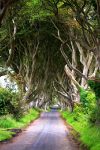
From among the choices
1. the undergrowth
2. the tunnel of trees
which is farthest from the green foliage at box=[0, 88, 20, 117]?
the undergrowth

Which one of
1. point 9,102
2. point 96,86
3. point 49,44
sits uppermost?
point 49,44

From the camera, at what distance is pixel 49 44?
53.4m

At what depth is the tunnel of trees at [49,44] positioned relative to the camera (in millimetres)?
28531

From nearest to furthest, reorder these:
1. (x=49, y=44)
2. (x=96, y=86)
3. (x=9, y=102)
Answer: (x=96, y=86), (x=9, y=102), (x=49, y=44)

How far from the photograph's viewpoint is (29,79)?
182 ft

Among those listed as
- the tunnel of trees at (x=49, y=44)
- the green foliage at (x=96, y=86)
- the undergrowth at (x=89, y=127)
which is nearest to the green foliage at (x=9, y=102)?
the tunnel of trees at (x=49, y=44)

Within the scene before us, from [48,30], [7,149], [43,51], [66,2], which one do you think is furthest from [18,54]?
[7,149]

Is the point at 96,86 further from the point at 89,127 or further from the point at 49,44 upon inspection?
the point at 49,44

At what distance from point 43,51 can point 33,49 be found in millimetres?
3690

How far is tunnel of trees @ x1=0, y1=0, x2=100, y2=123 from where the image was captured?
93.6 feet

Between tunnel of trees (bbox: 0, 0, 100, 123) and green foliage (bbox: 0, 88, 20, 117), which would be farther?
green foliage (bbox: 0, 88, 20, 117)

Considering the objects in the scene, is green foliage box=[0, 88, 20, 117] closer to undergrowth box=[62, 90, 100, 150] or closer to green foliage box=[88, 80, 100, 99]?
undergrowth box=[62, 90, 100, 150]

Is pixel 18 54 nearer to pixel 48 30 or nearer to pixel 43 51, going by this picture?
pixel 43 51

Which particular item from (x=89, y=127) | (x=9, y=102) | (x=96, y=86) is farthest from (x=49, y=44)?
(x=96, y=86)
